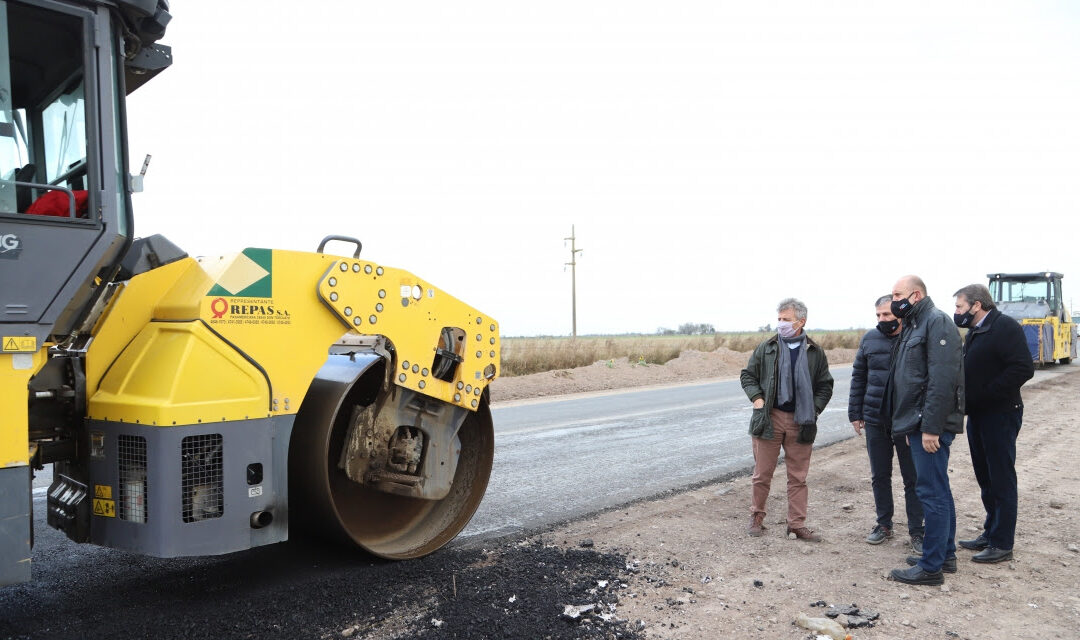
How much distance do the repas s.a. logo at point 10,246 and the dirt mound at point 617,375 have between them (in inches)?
543

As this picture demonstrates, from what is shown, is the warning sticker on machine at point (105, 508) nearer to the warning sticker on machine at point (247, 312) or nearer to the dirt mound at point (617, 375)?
the warning sticker on machine at point (247, 312)

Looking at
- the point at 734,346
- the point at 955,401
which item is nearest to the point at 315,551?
the point at 955,401

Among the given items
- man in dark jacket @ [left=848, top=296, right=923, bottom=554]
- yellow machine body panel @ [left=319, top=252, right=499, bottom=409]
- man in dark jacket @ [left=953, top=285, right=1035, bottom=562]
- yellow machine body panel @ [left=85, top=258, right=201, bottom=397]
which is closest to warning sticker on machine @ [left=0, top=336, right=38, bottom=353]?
yellow machine body panel @ [left=85, top=258, right=201, bottom=397]

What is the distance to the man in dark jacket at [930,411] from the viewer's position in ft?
16.1

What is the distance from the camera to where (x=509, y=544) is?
552 centimetres

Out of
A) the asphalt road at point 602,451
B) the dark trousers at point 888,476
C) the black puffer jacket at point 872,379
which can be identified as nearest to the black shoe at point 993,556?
the dark trousers at point 888,476

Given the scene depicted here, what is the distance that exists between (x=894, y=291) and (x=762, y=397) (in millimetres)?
1267

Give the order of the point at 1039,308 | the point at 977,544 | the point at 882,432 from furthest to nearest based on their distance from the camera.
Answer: the point at 1039,308, the point at 882,432, the point at 977,544

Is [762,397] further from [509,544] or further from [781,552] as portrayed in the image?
[509,544]

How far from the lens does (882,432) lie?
5941mm

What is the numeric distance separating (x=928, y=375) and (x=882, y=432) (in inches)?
40.9

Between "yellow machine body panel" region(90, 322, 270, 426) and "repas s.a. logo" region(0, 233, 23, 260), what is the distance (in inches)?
32.2

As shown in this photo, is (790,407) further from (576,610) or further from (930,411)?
(576,610)

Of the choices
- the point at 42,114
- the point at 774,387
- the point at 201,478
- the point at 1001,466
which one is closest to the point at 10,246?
the point at 42,114
